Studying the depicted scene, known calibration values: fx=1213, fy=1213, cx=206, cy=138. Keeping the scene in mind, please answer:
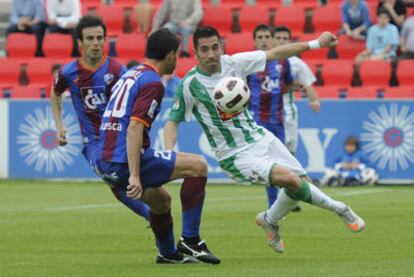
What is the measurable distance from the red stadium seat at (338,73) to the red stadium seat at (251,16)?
246cm

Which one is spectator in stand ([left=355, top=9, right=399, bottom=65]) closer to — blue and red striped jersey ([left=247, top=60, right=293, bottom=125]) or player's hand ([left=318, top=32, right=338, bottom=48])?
blue and red striped jersey ([left=247, top=60, right=293, bottom=125])

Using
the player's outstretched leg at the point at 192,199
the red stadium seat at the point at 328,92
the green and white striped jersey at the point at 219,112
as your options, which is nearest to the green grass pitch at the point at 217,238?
the player's outstretched leg at the point at 192,199

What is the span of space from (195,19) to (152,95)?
45.8 ft

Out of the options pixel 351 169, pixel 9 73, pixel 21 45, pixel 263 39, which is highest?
pixel 263 39

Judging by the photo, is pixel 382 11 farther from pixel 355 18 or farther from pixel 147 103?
pixel 147 103

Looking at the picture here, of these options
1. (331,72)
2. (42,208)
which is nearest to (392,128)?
(331,72)

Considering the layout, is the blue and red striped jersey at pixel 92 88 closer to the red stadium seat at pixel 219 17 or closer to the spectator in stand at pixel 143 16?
the spectator in stand at pixel 143 16

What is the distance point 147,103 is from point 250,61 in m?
1.73

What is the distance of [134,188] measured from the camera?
9016 millimetres

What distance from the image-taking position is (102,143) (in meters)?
9.48

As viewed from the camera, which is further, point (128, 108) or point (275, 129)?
point (275, 129)

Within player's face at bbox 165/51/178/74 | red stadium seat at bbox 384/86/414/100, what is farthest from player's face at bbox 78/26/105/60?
red stadium seat at bbox 384/86/414/100

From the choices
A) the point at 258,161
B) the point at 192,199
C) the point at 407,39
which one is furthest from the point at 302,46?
the point at 407,39

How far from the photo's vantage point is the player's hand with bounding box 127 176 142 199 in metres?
9.02
